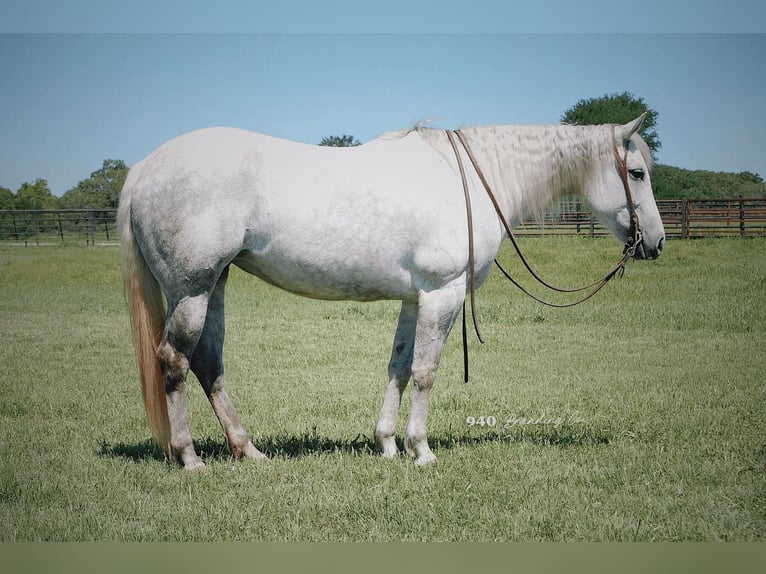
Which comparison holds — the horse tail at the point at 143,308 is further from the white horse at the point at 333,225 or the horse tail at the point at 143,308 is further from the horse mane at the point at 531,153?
the horse mane at the point at 531,153

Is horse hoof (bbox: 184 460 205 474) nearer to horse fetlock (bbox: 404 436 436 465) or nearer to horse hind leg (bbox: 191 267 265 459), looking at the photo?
horse hind leg (bbox: 191 267 265 459)

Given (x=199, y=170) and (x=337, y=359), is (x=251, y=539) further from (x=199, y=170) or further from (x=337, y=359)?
(x=337, y=359)

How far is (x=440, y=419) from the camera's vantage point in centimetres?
434

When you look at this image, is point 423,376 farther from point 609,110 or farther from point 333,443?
point 609,110

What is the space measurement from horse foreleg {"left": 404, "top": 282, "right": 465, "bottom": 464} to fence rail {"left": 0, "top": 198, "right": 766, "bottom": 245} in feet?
7.89

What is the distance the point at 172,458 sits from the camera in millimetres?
3320

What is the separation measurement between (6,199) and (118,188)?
804mm

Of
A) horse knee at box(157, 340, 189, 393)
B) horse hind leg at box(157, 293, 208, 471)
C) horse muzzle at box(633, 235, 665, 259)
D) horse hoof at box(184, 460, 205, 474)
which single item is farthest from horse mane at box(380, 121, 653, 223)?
horse hoof at box(184, 460, 205, 474)

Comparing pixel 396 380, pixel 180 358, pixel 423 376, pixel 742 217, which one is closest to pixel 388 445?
pixel 396 380

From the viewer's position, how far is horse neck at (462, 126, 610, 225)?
3607mm

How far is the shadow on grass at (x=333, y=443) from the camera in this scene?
11.8 ft

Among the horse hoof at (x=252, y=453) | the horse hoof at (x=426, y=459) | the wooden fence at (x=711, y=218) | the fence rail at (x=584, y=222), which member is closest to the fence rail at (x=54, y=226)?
the fence rail at (x=584, y=222)

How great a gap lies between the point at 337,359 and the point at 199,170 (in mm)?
3060

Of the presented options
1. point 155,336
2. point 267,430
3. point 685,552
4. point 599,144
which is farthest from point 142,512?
point 599,144
